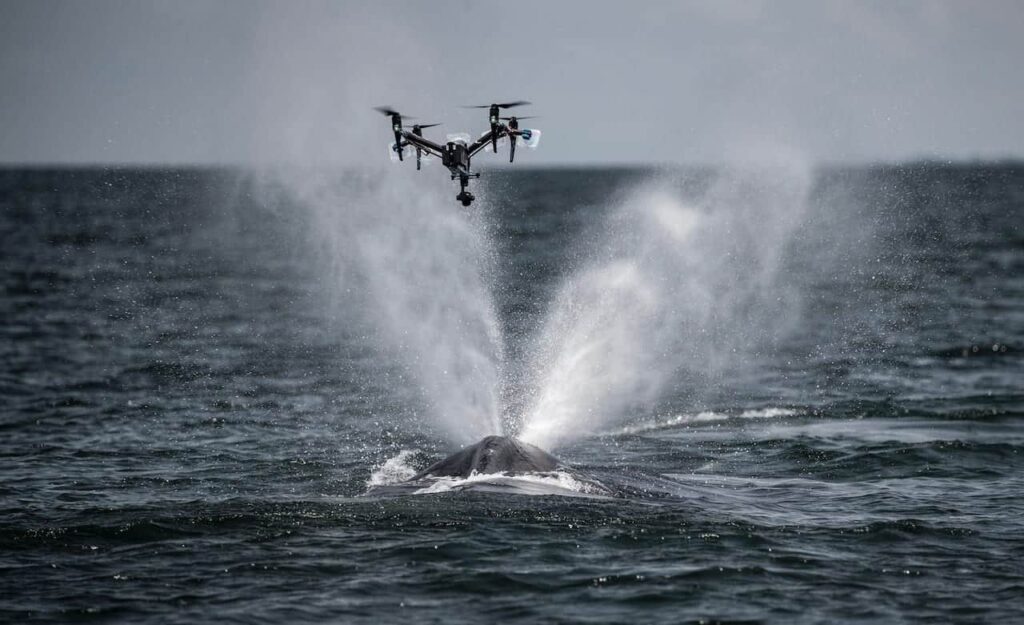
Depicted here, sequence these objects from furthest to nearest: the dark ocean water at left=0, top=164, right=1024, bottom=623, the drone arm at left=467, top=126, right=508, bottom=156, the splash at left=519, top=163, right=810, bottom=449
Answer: the splash at left=519, top=163, right=810, bottom=449 < the drone arm at left=467, top=126, right=508, bottom=156 < the dark ocean water at left=0, top=164, right=1024, bottom=623

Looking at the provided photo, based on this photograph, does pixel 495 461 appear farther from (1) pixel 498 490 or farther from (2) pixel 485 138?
(2) pixel 485 138

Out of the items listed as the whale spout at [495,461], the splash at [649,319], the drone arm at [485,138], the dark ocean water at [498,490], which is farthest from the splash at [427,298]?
the drone arm at [485,138]

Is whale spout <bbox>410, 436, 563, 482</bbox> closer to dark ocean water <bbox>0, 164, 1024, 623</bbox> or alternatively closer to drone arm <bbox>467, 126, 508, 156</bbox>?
dark ocean water <bbox>0, 164, 1024, 623</bbox>

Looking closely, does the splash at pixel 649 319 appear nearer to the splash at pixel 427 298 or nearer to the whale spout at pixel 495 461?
the splash at pixel 427 298

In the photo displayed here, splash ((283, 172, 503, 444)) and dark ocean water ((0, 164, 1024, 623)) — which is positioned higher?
splash ((283, 172, 503, 444))

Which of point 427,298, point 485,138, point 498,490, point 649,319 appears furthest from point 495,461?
point 649,319

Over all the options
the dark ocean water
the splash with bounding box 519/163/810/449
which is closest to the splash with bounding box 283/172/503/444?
the dark ocean water
